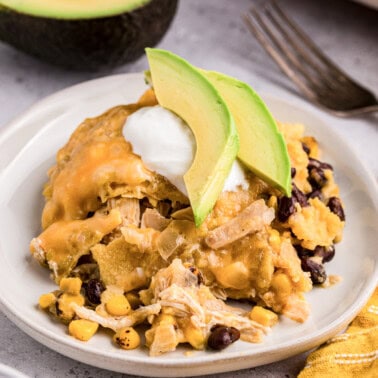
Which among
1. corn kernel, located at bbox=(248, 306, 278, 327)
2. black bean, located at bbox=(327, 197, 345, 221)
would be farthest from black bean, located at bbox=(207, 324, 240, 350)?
black bean, located at bbox=(327, 197, 345, 221)

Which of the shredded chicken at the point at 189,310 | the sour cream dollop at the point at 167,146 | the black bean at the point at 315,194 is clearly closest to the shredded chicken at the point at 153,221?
the sour cream dollop at the point at 167,146

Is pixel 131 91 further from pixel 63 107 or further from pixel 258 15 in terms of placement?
pixel 258 15

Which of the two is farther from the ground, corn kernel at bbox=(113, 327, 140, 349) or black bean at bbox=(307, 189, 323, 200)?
black bean at bbox=(307, 189, 323, 200)

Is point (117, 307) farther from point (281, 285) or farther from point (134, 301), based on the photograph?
point (281, 285)

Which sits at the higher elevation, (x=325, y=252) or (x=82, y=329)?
(x=325, y=252)

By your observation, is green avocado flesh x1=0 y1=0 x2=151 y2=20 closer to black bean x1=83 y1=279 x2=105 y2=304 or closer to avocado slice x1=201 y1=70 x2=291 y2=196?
avocado slice x1=201 y1=70 x2=291 y2=196

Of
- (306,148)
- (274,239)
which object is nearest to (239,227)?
(274,239)

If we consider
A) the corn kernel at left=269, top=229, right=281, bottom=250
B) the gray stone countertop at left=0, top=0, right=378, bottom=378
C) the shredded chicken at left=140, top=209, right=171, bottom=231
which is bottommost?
the gray stone countertop at left=0, top=0, right=378, bottom=378
